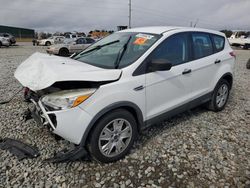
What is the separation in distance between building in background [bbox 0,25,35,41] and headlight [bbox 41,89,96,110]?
49163 millimetres

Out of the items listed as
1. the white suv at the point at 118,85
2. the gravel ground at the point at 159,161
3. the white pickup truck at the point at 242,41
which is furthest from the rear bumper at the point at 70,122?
the white pickup truck at the point at 242,41

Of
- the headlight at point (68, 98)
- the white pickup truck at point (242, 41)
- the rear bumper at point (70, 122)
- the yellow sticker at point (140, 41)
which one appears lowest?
the rear bumper at point (70, 122)

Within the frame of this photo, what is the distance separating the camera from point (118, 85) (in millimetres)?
2436

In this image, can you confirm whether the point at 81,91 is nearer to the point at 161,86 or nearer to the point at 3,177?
the point at 161,86

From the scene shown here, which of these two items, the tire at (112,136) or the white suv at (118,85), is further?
the tire at (112,136)

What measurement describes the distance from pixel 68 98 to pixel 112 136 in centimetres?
77

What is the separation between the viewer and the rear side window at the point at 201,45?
3527 millimetres

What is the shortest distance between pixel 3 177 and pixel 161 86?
2308 mm

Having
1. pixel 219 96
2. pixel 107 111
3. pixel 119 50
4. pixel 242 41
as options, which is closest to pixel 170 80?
pixel 119 50

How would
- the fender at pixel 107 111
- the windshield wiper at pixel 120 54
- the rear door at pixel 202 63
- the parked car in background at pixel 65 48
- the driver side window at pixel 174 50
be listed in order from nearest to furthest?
the fender at pixel 107 111
the windshield wiper at pixel 120 54
the driver side window at pixel 174 50
the rear door at pixel 202 63
the parked car in background at pixel 65 48

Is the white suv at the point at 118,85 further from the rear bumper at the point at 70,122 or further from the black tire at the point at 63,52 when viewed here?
the black tire at the point at 63,52

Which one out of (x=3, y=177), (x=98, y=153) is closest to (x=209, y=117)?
(x=98, y=153)

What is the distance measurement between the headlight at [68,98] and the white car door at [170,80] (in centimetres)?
88

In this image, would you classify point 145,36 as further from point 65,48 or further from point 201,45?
point 65,48
